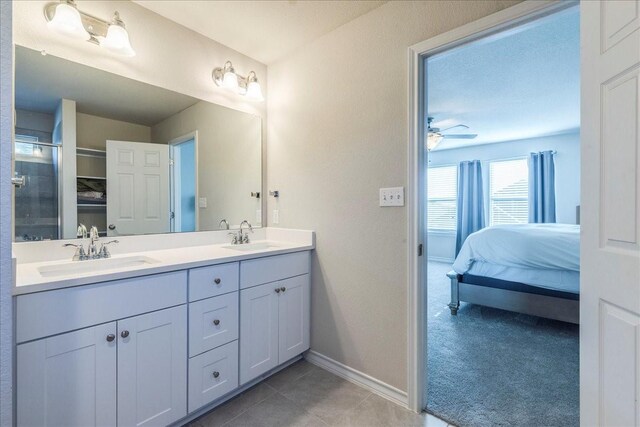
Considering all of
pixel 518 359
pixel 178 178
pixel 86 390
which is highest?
pixel 178 178

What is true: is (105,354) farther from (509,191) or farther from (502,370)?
(509,191)

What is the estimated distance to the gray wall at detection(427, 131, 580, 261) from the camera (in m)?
4.81

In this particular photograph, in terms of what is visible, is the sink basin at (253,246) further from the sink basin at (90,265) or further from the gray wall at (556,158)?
the gray wall at (556,158)

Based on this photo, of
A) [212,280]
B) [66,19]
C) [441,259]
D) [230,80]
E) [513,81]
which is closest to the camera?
[66,19]

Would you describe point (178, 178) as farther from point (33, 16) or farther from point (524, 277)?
point (524, 277)

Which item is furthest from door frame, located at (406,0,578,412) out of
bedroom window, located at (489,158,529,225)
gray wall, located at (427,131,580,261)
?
bedroom window, located at (489,158,529,225)

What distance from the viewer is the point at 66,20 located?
142 cm

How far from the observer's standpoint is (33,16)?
1.40 meters

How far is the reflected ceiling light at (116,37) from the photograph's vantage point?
1560 millimetres

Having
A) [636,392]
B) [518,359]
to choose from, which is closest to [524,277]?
[518,359]

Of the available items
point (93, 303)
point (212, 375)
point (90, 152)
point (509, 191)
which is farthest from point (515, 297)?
point (90, 152)

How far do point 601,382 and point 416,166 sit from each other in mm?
1096

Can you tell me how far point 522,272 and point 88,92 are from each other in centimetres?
358

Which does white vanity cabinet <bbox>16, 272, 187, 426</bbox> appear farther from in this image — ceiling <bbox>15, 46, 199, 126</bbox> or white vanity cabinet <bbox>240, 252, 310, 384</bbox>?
ceiling <bbox>15, 46, 199, 126</bbox>
